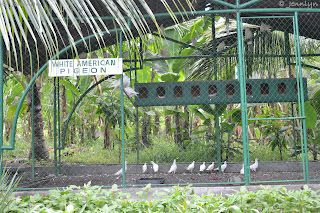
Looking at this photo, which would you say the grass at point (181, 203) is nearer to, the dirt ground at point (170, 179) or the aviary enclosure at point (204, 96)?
the aviary enclosure at point (204, 96)

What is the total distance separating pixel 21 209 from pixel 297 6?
4.86 meters

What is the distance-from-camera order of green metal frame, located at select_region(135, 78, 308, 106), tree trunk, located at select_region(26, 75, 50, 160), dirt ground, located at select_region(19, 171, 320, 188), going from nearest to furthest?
dirt ground, located at select_region(19, 171, 320, 188) → green metal frame, located at select_region(135, 78, 308, 106) → tree trunk, located at select_region(26, 75, 50, 160)

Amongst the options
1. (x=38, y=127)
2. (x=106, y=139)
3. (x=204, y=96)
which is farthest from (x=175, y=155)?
(x=106, y=139)

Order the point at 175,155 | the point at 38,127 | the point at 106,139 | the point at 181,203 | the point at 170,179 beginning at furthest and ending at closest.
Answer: the point at 106,139, the point at 175,155, the point at 38,127, the point at 170,179, the point at 181,203

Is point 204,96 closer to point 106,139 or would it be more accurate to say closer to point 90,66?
point 90,66

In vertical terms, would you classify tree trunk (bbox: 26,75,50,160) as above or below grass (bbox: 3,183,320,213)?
above

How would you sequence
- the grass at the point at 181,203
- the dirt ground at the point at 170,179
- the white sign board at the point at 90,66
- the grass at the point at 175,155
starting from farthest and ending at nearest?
the grass at the point at 175,155 → the dirt ground at the point at 170,179 → the white sign board at the point at 90,66 → the grass at the point at 181,203

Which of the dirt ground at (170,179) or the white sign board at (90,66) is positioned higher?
the white sign board at (90,66)

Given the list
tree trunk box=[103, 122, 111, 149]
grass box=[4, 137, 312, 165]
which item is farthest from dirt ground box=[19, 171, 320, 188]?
tree trunk box=[103, 122, 111, 149]

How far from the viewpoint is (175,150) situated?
878 centimetres

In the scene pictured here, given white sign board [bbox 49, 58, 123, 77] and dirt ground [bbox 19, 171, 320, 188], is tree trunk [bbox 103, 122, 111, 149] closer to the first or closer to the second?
dirt ground [bbox 19, 171, 320, 188]

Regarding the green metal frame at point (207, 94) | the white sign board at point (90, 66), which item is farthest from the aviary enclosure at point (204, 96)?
the white sign board at point (90, 66)

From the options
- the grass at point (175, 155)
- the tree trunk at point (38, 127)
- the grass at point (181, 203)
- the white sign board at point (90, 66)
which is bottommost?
the grass at point (175, 155)

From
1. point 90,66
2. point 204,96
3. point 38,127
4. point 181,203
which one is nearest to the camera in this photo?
point 181,203
